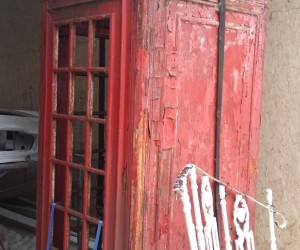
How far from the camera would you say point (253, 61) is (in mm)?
2490

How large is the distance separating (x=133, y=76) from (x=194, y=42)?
370 millimetres

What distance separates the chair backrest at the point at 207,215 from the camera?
1.96 metres

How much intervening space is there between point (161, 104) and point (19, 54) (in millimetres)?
4303

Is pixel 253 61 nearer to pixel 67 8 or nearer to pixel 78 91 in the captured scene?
pixel 67 8

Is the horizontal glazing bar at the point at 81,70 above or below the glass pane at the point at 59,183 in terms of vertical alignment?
above

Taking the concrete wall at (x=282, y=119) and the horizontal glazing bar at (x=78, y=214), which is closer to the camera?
the horizontal glazing bar at (x=78, y=214)

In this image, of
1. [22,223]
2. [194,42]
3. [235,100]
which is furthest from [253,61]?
[22,223]

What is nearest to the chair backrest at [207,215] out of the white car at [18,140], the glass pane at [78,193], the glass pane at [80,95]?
the glass pane at [78,193]

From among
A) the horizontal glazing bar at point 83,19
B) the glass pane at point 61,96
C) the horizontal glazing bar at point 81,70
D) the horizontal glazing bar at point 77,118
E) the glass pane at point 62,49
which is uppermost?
the horizontal glazing bar at point 83,19

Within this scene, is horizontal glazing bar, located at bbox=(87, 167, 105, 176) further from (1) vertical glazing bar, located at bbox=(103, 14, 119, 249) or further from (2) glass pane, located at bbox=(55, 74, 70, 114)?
(2) glass pane, located at bbox=(55, 74, 70, 114)

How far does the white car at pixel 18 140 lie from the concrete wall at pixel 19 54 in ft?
3.46

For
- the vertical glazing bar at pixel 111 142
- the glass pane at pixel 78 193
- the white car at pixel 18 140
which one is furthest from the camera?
the white car at pixel 18 140

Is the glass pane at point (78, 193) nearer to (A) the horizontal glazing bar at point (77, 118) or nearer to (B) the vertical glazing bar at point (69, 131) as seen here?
(B) the vertical glazing bar at point (69, 131)

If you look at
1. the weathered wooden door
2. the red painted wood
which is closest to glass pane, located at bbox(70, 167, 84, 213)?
the weathered wooden door
